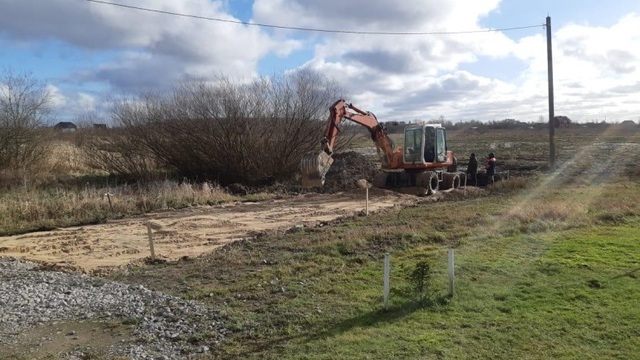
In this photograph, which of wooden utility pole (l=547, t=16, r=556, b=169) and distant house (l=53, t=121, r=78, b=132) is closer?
wooden utility pole (l=547, t=16, r=556, b=169)

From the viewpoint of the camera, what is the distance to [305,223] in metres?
18.4

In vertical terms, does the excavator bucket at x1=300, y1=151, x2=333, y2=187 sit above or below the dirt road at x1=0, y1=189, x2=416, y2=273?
above

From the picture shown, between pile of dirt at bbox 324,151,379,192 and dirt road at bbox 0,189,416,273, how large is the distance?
182 inches

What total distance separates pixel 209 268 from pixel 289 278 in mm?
2129

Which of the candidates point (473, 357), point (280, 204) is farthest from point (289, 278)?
point (280, 204)

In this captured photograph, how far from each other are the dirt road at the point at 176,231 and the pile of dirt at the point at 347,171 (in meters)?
4.62

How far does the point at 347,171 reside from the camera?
3262 centimetres

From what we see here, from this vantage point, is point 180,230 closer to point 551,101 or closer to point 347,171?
point 347,171

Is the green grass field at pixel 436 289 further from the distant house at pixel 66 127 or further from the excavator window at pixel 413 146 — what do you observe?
the distant house at pixel 66 127

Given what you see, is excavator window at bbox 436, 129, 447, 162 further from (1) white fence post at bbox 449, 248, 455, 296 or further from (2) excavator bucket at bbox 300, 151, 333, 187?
(1) white fence post at bbox 449, 248, 455, 296

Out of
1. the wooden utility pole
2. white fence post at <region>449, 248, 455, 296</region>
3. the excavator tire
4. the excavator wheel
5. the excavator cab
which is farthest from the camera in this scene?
the wooden utility pole

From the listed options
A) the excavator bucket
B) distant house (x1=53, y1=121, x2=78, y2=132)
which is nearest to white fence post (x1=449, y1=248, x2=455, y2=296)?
the excavator bucket

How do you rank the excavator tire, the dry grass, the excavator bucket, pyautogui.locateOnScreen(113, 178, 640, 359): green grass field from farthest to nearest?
the excavator tire, the dry grass, the excavator bucket, pyautogui.locateOnScreen(113, 178, 640, 359): green grass field

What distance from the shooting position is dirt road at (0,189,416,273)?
14.1 meters
